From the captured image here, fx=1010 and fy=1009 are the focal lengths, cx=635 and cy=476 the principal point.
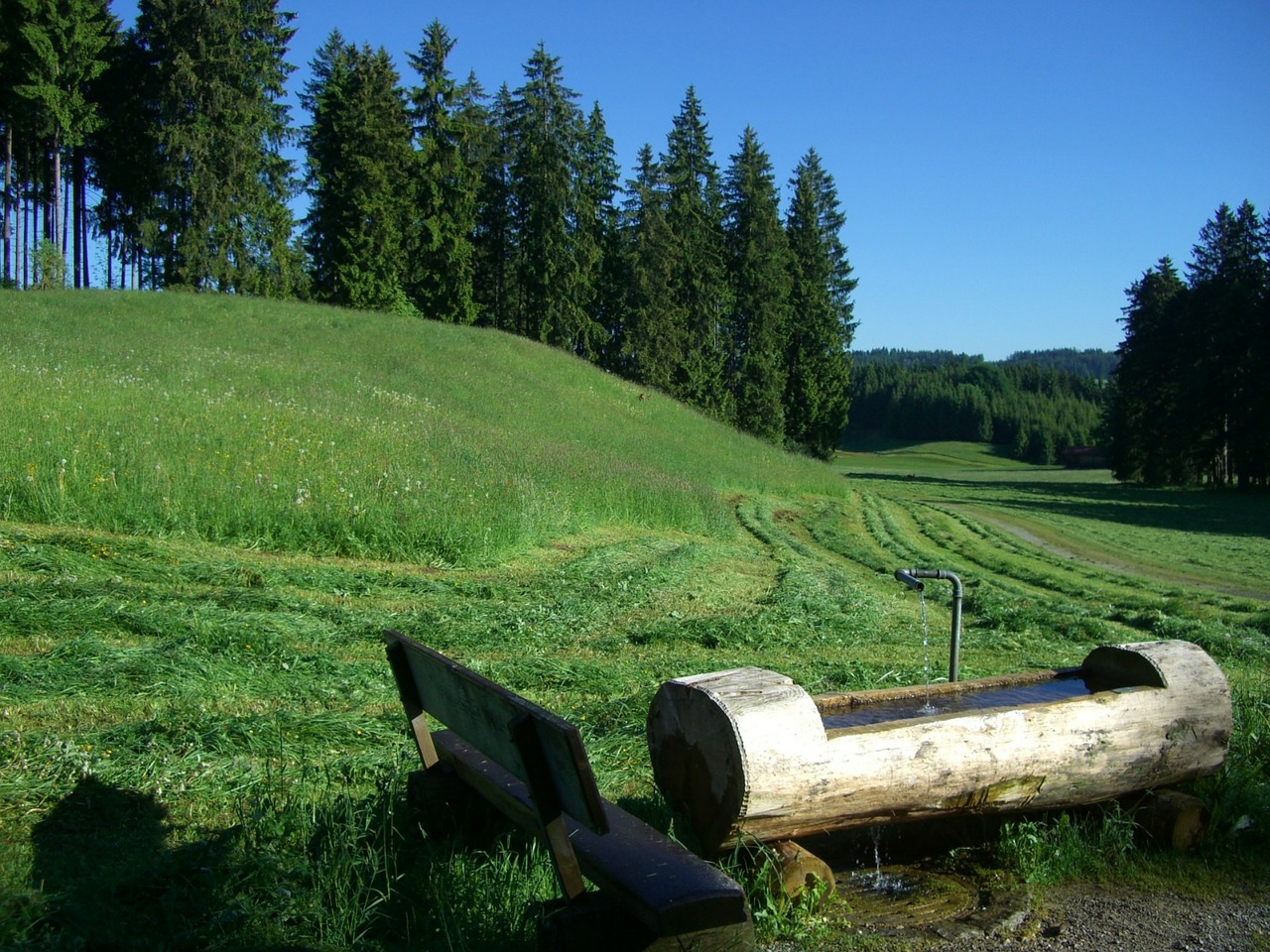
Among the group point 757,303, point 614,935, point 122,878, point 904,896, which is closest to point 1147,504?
point 757,303

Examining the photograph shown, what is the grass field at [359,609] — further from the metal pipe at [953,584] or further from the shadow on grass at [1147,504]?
the shadow on grass at [1147,504]

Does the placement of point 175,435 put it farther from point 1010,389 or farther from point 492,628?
point 1010,389

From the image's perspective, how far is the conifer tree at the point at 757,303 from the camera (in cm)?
5169

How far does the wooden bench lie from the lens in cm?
279

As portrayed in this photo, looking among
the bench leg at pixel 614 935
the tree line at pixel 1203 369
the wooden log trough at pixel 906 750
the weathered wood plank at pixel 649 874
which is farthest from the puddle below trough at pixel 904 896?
the tree line at pixel 1203 369

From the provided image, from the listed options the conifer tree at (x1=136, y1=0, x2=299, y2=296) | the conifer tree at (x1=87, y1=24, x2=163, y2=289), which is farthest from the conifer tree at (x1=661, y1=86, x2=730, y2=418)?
the conifer tree at (x1=87, y1=24, x2=163, y2=289)

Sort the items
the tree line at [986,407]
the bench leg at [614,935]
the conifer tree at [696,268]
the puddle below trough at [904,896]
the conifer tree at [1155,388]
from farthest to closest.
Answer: the tree line at [986,407] < the conifer tree at [1155,388] < the conifer tree at [696,268] < the puddle below trough at [904,896] < the bench leg at [614,935]

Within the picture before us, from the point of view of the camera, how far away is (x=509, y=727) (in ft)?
9.52

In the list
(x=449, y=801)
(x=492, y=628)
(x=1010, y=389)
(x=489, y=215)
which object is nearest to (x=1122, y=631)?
(x=492, y=628)

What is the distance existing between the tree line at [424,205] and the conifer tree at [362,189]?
0.40 ft

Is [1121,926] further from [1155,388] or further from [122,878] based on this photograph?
[1155,388]

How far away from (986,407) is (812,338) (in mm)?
74103

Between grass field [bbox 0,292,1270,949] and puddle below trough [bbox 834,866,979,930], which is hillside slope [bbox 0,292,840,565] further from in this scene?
puddle below trough [bbox 834,866,979,930]

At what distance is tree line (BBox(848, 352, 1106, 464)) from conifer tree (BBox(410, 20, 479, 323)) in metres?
68.8
